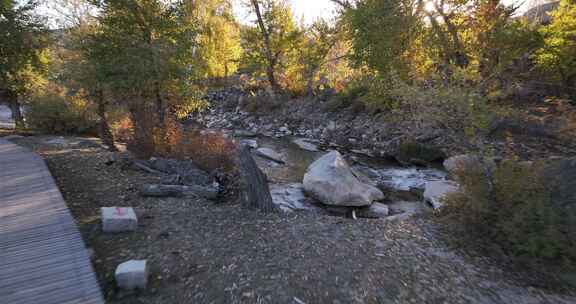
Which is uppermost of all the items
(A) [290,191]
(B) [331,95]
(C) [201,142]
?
(B) [331,95]

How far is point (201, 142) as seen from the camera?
8.08m

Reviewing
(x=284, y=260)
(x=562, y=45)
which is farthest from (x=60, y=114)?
(x=562, y=45)

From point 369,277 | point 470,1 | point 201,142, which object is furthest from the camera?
point 201,142

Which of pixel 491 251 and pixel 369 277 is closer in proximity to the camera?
pixel 369 277

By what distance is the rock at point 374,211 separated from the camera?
6262 millimetres

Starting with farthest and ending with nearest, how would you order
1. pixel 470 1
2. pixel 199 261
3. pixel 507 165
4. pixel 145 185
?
pixel 470 1 < pixel 145 185 < pixel 507 165 < pixel 199 261

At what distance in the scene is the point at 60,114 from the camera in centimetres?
1272

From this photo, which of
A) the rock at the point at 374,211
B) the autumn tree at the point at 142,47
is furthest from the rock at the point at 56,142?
the rock at the point at 374,211

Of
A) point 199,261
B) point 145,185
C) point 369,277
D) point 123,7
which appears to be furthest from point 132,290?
point 123,7

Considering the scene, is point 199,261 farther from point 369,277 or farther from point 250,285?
point 369,277

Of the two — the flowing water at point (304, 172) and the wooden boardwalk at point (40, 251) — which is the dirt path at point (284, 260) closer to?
the wooden boardwalk at point (40, 251)

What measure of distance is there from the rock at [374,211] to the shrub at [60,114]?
11.9 meters

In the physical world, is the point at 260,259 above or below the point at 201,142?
below

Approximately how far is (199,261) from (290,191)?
4204 millimetres
